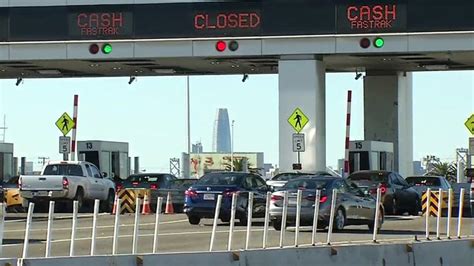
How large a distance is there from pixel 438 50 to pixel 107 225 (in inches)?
572

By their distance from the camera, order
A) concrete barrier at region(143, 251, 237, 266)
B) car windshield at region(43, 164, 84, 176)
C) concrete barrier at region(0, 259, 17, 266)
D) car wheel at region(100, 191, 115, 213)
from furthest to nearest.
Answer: car wheel at region(100, 191, 115, 213)
car windshield at region(43, 164, 84, 176)
concrete barrier at region(143, 251, 237, 266)
concrete barrier at region(0, 259, 17, 266)

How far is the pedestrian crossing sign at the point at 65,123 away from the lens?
40406 millimetres

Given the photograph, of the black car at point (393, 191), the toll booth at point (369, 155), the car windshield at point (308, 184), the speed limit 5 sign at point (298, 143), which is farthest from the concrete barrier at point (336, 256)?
the toll booth at point (369, 155)

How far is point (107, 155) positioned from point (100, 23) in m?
8.53

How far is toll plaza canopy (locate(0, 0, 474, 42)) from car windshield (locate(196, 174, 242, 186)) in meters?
11.1

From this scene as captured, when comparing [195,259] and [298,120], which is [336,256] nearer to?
[195,259]

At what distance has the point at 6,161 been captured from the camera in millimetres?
45781

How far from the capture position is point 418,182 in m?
38.8

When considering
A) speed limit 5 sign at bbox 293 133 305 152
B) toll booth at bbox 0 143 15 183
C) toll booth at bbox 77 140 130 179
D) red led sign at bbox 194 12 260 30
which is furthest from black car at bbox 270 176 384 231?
toll booth at bbox 0 143 15 183

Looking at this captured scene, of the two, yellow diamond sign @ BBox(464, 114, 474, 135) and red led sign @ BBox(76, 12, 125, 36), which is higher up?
red led sign @ BBox(76, 12, 125, 36)

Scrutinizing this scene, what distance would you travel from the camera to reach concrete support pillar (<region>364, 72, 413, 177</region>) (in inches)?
1861

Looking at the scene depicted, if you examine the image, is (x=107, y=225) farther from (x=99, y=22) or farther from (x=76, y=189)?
(x=99, y=22)

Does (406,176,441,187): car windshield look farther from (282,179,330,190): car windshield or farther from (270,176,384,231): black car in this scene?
(282,179,330,190): car windshield

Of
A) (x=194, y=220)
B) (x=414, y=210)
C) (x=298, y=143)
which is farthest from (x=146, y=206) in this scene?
(x=414, y=210)
